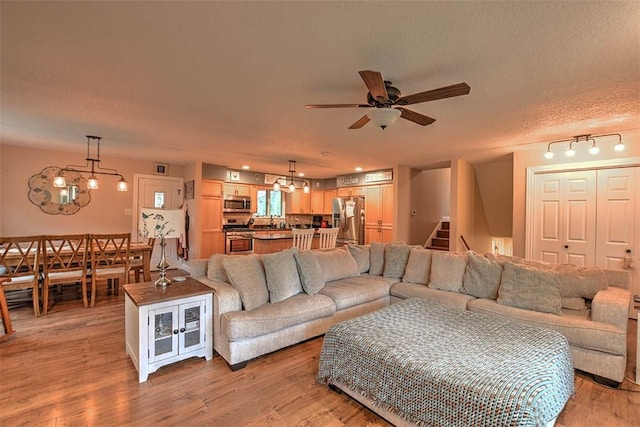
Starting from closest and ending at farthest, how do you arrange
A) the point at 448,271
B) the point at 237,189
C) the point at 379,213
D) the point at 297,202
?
the point at 448,271 < the point at 379,213 < the point at 237,189 < the point at 297,202

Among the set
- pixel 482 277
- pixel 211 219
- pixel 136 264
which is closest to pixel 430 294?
pixel 482 277

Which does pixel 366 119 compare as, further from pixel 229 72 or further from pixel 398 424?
pixel 398 424

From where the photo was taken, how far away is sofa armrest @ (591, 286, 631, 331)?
2371mm

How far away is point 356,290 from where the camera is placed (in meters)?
3.42

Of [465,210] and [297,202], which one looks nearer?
[465,210]

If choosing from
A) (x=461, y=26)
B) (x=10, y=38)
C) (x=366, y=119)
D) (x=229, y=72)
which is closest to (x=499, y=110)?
(x=366, y=119)

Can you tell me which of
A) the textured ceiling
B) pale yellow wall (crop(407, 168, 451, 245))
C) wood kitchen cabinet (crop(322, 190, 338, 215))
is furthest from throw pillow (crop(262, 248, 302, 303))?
wood kitchen cabinet (crop(322, 190, 338, 215))

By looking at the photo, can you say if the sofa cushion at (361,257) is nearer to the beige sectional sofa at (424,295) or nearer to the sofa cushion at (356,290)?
the sofa cushion at (356,290)

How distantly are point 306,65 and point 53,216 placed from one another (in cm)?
582

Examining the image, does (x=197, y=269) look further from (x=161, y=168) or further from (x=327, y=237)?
(x=161, y=168)

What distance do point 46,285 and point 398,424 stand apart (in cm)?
445

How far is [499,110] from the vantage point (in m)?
2.98

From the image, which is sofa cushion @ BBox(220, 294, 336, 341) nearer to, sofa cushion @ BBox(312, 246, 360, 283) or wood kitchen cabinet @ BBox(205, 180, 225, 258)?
sofa cushion @ BBox(312, 246, 360, 283)

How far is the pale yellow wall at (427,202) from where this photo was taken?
695 cm
